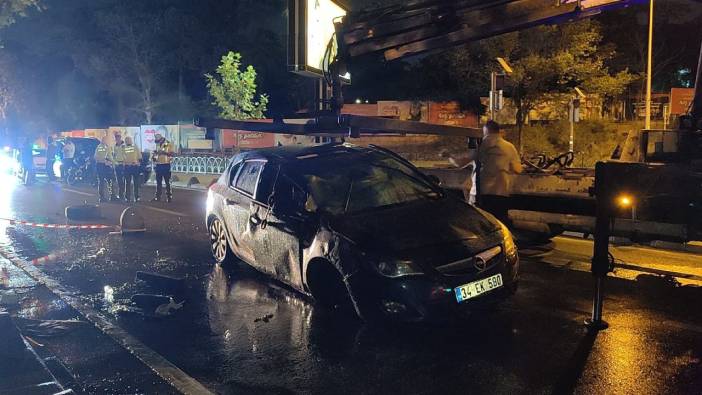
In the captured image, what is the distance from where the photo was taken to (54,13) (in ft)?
171

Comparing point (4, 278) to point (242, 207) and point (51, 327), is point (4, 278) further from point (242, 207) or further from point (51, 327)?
point (242, 207)

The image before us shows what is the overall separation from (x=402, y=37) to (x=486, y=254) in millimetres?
2706

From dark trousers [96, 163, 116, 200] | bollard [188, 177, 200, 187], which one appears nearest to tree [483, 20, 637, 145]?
bollard [188, 177, 200, 187]

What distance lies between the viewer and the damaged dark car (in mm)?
4875

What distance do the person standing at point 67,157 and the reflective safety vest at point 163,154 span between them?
884cm

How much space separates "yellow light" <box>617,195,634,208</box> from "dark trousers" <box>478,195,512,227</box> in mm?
2609

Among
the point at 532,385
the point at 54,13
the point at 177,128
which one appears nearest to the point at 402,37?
the point at 532,385

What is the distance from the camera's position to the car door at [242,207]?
6.97m

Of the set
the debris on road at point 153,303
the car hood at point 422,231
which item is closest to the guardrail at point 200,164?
the debris on road at point 153,303

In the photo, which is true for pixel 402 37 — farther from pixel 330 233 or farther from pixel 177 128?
pixel 177 128

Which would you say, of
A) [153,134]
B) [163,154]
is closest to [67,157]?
[153,134]

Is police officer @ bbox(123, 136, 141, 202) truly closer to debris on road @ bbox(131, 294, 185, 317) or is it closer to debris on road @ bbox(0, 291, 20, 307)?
debris on road @ bbox(0, 291, 20, 307)

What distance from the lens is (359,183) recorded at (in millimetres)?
6148

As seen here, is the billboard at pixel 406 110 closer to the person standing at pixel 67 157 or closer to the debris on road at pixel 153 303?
the person standing at pixel 67 157
